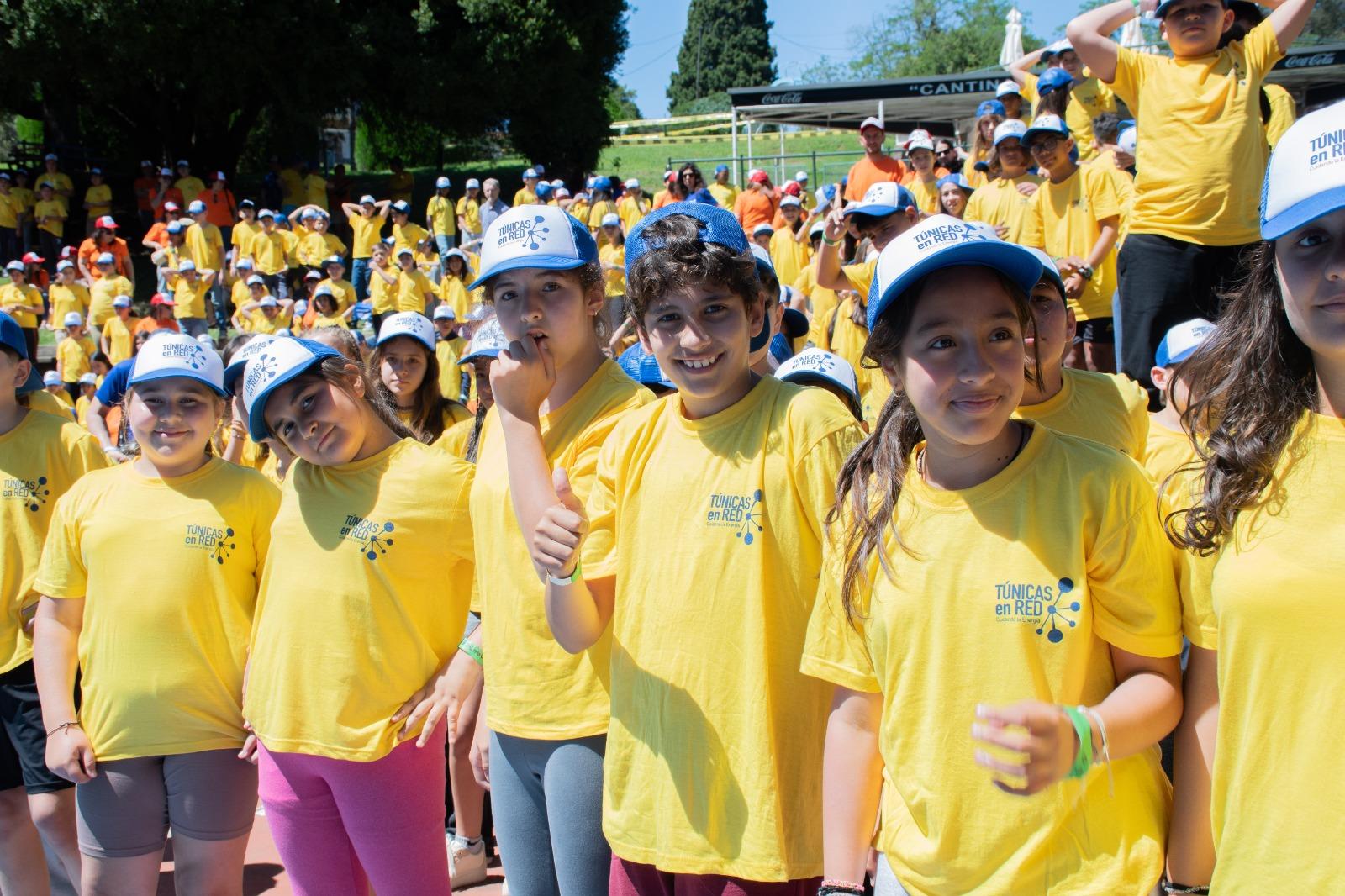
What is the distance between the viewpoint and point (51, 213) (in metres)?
22.7

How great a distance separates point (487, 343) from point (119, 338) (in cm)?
1385

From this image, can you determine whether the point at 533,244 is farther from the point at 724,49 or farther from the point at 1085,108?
the point at 724,49

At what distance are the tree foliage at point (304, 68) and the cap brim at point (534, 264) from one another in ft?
81.9

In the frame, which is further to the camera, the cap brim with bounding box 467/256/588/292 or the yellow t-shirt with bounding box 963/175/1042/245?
the yellow t-shirt with bounding box 963/175/1042/245

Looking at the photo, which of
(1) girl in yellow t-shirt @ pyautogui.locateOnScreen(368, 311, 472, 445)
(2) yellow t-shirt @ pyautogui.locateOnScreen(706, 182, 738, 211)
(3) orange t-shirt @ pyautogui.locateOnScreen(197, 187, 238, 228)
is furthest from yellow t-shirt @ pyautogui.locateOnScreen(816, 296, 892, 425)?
(3) orange t-shirt @ pyautogui.locateOnScreen(197, 187, 238, 228)

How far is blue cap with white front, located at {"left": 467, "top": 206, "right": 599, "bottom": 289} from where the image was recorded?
271 centimetres

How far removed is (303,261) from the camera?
64.3 feet

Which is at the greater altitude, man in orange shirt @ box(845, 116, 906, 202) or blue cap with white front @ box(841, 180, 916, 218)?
man in orange shirt @ box(845, 116, 906, 202)

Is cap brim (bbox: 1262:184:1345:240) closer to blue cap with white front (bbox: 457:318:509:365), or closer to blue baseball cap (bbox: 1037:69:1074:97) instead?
blue cap with white front (bbox: 457:318:509:365)

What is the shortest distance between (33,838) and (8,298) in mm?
15546

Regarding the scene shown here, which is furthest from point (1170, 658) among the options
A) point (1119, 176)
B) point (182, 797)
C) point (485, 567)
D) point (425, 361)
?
point (1119, 176)

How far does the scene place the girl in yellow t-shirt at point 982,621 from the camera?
6.06 feet

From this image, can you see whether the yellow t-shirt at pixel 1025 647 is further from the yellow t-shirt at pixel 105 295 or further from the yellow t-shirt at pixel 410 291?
the yellow t-shirt at pixel 105 295

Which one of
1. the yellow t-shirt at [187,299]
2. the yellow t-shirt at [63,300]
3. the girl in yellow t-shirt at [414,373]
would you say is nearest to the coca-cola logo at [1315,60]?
the yellow t-shirt at [187,299]
